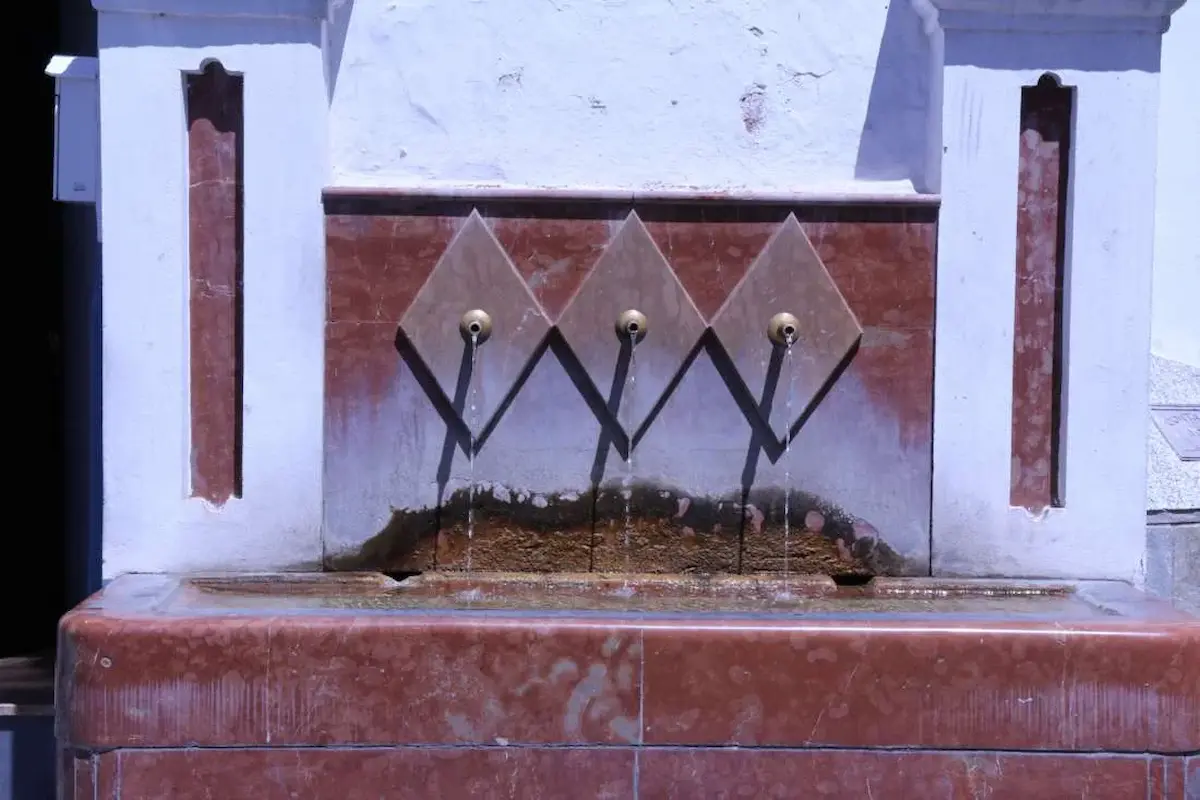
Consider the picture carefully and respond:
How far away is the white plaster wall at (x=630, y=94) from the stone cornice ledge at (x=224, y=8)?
0.59ft

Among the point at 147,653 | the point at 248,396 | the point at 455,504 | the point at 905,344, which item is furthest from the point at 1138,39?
the point at 147,653

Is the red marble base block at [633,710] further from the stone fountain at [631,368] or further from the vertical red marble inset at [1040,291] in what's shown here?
the vertical red marble inset at [1040,291]

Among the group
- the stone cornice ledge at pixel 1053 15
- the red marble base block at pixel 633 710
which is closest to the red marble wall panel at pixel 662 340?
the stone cornice ledge at pixel 1053 15

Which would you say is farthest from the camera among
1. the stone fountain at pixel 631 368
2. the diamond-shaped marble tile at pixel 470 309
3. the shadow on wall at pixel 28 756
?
the diamond-shaped marble tile at pixel 470 309

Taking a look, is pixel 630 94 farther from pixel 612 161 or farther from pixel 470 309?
pixel 470 309

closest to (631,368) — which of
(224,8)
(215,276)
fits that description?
(215,276)

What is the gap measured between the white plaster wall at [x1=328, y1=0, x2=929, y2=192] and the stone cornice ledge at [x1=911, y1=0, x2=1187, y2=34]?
0.17 meters

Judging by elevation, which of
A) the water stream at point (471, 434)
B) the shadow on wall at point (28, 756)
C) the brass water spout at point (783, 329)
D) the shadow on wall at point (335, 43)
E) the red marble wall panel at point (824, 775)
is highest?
the shadow on wall at point (335, 43)

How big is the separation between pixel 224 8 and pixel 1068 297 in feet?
7.81

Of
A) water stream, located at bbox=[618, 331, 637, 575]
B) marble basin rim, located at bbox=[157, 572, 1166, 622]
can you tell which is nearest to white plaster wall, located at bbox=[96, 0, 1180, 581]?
marble basin rim, located at bbox=[157, 572, 1166, 622]

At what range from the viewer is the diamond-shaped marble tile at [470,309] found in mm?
3221

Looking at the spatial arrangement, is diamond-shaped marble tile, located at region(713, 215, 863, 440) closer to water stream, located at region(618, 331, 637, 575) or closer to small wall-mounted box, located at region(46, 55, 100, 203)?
water stream, located at region(618, 331, 637, 575)

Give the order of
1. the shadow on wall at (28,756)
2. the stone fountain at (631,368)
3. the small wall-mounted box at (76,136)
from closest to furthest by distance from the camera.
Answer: the shadow on wall at (28,756) < the stone fountain at (631,368) < the small wall-mounted box at (76,136)

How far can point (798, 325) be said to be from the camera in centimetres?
326
